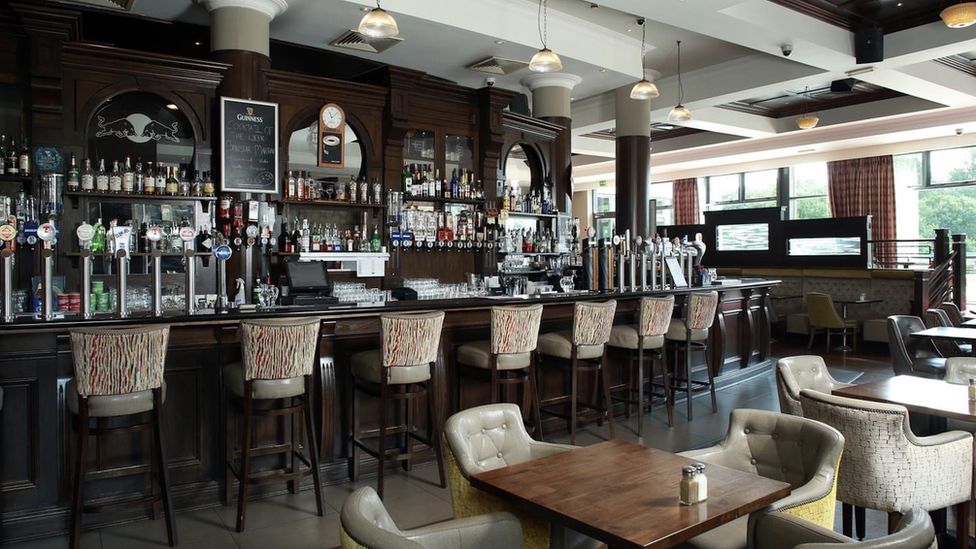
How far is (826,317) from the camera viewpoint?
10367 mm

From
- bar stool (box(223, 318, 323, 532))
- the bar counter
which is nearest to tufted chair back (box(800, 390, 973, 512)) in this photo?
the bar counter

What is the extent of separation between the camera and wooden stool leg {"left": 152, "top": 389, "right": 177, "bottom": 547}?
→ 3389 mm

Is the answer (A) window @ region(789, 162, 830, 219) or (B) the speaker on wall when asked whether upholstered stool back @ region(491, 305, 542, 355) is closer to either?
(B) the speaker on wall

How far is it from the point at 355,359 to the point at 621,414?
275cm

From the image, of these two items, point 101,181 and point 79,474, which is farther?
point 101,181

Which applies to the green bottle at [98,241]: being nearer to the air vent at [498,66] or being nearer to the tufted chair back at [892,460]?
the air vent at [498,66]

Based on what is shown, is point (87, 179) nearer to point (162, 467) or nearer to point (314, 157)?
point (314, 157)

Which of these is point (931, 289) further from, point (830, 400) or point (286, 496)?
point (286, 496)

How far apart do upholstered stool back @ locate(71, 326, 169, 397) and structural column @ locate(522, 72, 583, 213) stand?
20.0 feet

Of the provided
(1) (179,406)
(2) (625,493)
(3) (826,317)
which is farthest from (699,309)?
(3) (826,317)

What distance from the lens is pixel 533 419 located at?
5.07 meters

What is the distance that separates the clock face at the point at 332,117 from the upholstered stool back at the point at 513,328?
3.04m

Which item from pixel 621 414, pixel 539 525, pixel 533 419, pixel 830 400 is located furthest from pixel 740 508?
pixel 621 414

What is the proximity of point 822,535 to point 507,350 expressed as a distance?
2.80 m
